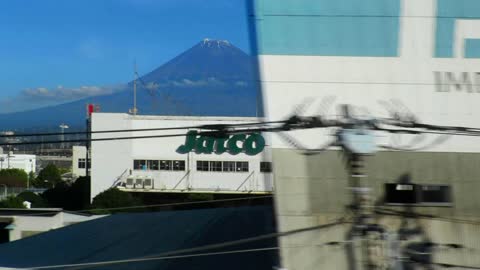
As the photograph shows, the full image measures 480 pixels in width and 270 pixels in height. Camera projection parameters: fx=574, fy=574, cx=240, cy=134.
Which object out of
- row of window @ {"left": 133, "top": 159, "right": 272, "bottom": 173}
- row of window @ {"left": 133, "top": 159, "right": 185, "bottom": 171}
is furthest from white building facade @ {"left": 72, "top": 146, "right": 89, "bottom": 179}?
row of window @ {"left": 133, "top": 159, "right": 272, "bottom": 173}

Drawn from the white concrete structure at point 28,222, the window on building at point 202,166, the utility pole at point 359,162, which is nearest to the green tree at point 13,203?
the white concrete structure at point 28,222

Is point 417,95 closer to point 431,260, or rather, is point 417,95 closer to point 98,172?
point 431,260

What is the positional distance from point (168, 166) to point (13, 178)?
26.0m

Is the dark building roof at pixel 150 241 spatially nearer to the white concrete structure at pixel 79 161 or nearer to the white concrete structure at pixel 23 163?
the white concrete structure at pixel 79 161

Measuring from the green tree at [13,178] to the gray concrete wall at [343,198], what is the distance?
6359 cm

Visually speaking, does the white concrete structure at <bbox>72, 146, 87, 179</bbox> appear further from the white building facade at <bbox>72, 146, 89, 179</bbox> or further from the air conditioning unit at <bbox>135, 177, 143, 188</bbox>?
the air conditioning unit at <bbox>135, 177, 143, 188</bbox>

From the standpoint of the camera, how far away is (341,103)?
6508 mm

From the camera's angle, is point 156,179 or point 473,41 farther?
point 156,179

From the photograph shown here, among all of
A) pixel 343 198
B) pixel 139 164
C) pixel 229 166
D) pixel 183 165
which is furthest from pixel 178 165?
pixel 343 198

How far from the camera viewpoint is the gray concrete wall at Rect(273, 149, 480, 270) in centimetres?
625

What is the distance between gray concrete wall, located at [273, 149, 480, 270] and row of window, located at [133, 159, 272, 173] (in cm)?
4535

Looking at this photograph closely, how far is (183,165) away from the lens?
52.0 meters

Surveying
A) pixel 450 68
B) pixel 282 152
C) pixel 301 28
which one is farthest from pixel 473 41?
pixel 282 152

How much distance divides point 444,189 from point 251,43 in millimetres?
2762
